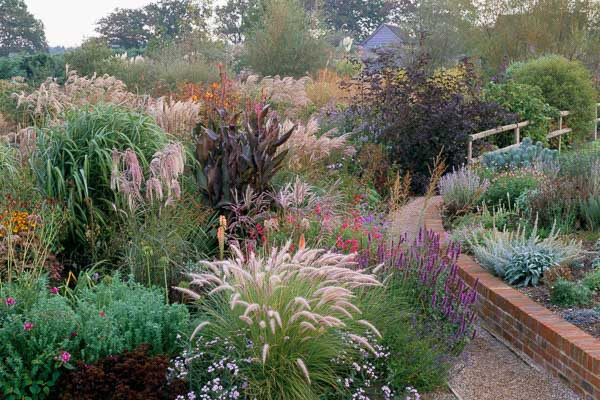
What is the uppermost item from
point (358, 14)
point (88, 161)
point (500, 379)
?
point (358, 14)

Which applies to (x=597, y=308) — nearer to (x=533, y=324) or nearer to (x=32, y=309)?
(x=533, y=324)

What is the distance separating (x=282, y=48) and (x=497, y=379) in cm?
2016

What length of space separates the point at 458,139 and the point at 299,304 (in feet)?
26.7

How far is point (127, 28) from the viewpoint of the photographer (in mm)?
61875

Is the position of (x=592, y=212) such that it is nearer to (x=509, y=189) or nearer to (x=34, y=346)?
(x=509, y=189)

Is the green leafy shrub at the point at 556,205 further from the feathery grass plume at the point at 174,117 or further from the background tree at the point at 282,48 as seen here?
the background tree at the point at 282,48

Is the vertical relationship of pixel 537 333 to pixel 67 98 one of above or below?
below

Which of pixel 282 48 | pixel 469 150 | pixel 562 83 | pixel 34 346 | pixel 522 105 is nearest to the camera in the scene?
pixel 34 346

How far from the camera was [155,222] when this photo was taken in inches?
232

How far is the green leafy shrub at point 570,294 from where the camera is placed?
5.28 meters

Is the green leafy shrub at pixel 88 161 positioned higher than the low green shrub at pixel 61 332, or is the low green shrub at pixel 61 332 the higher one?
the green leafy shrub at pixel 88 161

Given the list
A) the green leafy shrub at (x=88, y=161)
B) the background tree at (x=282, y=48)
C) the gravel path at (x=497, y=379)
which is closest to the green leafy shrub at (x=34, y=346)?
the green leafy shrub at (x=88, y=161)

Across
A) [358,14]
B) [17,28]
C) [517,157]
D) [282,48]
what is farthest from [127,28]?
[517,157]

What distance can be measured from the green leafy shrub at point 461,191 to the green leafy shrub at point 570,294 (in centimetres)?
332
